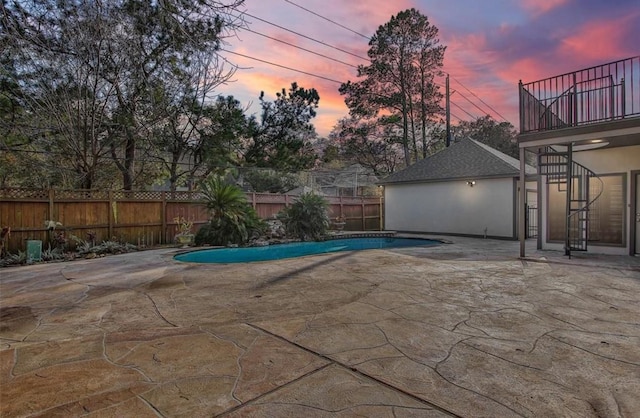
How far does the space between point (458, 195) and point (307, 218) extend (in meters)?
6.16

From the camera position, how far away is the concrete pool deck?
2115 millimetres

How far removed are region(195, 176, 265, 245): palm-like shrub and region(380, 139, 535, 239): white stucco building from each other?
759cm

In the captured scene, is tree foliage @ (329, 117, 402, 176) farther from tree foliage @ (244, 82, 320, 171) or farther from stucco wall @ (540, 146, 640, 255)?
stucco wall @ (540, 146, 640, 255)

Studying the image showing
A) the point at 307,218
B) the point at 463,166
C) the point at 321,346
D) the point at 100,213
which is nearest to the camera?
the point at 321,346

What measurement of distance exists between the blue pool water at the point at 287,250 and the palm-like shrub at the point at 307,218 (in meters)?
0.52

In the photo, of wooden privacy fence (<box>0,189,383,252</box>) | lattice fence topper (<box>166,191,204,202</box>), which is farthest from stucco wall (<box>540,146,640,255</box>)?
lattice fence topper (<box>166,191,204,202</box>)

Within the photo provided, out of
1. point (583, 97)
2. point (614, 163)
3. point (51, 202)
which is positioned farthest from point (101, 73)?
point (614, 163)

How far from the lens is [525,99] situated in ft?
26.1

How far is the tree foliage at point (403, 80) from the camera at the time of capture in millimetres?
21391

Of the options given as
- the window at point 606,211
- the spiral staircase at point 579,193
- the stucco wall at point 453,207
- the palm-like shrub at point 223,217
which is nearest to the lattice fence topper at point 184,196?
the palm-like shrub at point 223,217

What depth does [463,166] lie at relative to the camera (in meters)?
14.3

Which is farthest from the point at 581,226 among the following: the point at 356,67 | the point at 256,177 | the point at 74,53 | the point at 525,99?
the point at 356,67

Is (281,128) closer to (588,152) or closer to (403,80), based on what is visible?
(403,80)

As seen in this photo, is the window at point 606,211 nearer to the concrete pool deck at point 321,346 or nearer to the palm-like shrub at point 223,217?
the concrete pool deck at point 321,346
